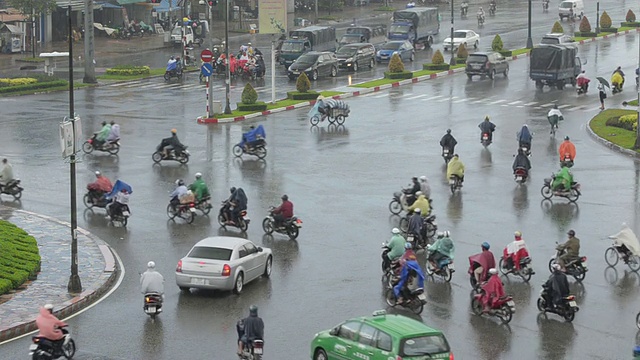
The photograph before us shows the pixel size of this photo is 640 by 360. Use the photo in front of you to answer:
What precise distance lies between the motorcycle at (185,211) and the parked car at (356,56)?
123 ft

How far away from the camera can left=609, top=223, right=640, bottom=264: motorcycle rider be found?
91.0 ft

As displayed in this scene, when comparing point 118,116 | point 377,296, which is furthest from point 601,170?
point 118,116

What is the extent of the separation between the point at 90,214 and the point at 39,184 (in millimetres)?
4401

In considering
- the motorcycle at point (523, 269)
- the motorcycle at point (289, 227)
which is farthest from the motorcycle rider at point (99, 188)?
the motorcycle at point (523, 269)

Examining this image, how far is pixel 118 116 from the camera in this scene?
52.0 metres

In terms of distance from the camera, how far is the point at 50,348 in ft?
68.5

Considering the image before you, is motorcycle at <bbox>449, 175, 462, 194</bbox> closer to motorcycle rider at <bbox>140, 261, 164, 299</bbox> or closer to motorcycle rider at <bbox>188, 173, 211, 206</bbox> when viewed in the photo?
motorcycle rider at <bbox>188, 173, 211, 206</bbox>

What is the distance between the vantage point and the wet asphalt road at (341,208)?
23.1 meters

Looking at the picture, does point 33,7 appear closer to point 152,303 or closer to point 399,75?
point 399,75

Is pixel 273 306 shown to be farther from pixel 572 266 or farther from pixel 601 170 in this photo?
pixel 601 170

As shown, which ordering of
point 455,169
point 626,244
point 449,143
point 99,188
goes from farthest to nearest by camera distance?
point 449,143
point 455,169
point 99,188
point 626,244

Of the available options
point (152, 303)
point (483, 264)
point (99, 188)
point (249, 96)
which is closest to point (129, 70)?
point (249, 96)

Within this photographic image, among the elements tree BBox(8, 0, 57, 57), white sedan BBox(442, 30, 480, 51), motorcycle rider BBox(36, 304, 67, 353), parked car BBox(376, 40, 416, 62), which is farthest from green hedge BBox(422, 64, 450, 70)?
motorcycle rider BBox(36, 304, 67, 353)

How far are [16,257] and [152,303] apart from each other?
212 inches
